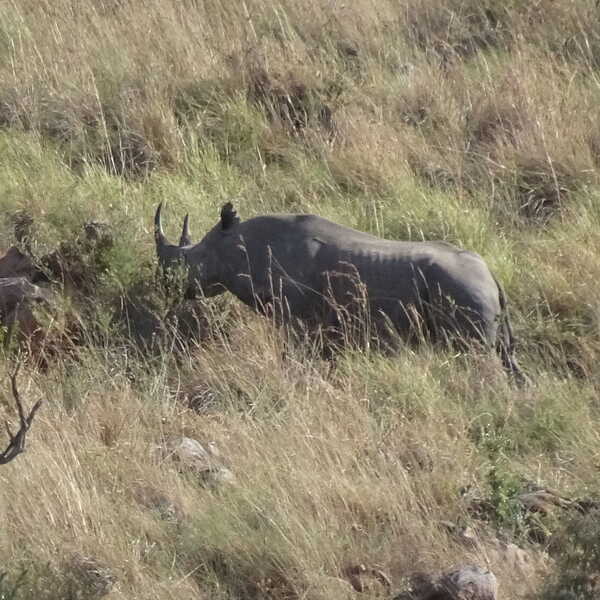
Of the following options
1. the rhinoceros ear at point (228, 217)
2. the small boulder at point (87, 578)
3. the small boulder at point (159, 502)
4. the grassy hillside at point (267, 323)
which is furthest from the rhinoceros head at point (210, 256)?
the small boulder at point (87, 578)

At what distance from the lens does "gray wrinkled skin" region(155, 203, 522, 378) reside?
7242 mm

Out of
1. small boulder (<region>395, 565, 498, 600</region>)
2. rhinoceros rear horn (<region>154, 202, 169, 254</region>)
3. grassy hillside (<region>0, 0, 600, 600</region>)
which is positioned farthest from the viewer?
rhinoceros rear horn (<region>154, 202, 169, 254</region>)

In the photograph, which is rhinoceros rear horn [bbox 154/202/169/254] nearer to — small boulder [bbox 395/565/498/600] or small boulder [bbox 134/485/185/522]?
small boulder [bbox 134/485/185/522]

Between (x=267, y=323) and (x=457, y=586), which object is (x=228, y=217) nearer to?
(x=267, y=323)

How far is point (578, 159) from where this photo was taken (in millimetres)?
9102

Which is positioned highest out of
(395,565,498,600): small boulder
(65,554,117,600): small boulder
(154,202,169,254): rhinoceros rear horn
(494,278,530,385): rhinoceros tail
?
(65,554,117,600): small boulder

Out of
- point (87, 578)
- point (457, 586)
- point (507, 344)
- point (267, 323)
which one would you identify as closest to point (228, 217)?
point (267, 323)

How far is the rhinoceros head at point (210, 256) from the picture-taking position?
7934 millimetres

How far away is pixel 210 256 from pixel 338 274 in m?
0.92

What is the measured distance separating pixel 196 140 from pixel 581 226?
270 cm

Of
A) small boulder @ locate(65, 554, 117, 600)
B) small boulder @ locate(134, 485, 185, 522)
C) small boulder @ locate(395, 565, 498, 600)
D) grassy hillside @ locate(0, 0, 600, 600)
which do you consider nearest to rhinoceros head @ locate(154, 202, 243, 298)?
grassy hillside @ locate(0, 0, 600, 600)

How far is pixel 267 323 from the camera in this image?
750cm

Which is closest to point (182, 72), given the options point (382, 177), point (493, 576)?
point (382, 177)

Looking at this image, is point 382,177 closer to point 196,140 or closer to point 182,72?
point 196,140
